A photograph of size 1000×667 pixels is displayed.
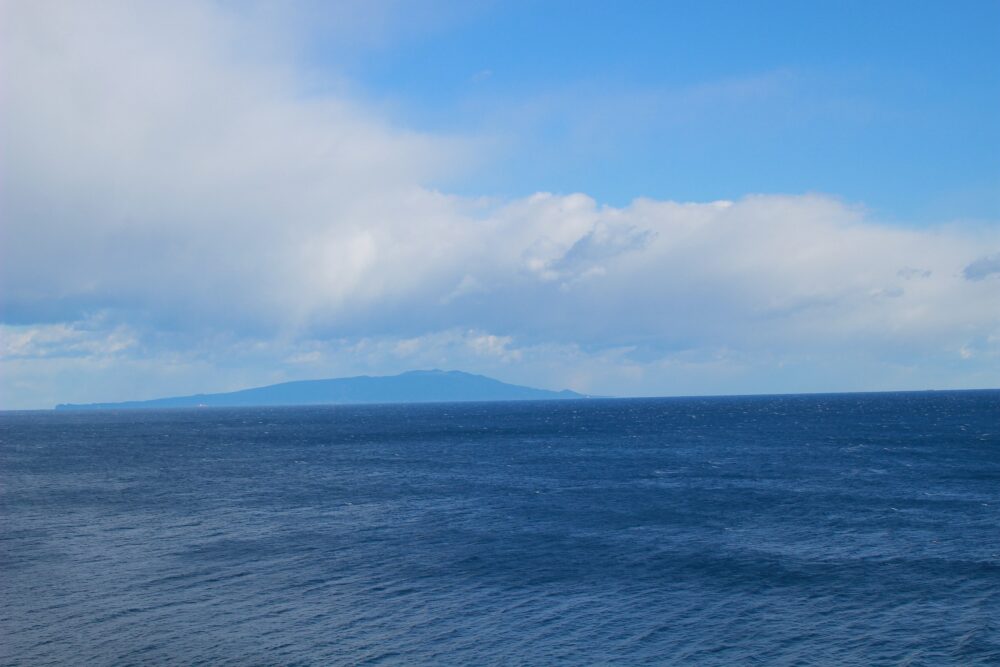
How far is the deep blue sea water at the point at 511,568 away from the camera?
50.0 metres

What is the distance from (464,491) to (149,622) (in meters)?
59.9

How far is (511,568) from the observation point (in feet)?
223

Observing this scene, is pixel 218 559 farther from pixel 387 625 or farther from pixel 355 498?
pixel 355 498

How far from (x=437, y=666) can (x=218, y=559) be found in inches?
1267

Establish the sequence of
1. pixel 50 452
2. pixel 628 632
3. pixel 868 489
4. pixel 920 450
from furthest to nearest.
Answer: pixel 50 452
pixel 920 450
pixel 868 489
pixel 628 632

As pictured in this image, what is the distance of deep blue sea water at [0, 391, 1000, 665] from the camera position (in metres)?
50.0

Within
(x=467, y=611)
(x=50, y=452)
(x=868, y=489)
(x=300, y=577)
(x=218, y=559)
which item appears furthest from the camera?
(x=50, y=452)

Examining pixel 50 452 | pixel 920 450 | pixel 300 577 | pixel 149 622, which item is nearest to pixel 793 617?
pixel 300 577

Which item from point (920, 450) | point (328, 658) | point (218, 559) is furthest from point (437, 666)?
point (920, 450)

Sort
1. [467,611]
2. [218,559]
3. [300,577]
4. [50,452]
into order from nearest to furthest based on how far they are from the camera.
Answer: [467,611] < [300,577] < [218,559] < [50,452]

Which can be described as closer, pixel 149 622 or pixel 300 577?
pixel 149 622

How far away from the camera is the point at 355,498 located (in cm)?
10656

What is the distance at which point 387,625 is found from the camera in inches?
2124

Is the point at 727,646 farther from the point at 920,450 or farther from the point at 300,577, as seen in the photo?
the point at 920,450
